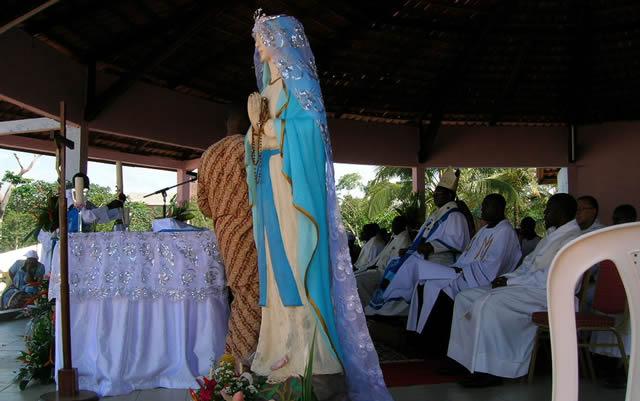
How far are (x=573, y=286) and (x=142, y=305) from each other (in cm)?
329

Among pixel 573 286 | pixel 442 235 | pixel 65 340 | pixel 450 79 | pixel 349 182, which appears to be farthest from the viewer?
pixel 349 182

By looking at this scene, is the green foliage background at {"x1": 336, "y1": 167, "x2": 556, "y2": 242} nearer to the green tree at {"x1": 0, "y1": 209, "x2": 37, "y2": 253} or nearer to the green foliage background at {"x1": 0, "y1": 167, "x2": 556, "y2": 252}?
the green foliage background at {"x1": 0, "y1": 167, "x2": 556, "y2": 252}

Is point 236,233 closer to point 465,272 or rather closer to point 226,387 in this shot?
point 226,387

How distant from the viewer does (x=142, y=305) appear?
4270mm

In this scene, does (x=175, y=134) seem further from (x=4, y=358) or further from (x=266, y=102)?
(x=266, y=102)

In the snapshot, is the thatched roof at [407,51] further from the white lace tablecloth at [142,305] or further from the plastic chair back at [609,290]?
the plastic chair back at [609,290]

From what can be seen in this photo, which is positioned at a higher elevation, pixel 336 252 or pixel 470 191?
pixel 470 191

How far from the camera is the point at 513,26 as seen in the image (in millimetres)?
9695

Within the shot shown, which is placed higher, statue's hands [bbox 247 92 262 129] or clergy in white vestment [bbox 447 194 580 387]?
statue's hands [bbox 247 92 262 129]

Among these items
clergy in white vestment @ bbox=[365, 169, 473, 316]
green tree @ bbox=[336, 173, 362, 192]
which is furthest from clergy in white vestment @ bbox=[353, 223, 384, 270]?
green tree @ bbox=[336, 173, 362, 192]

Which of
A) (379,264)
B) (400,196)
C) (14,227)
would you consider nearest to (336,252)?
(379,264)

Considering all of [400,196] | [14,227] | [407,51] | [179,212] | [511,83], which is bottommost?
[14,227]

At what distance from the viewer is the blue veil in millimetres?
3385

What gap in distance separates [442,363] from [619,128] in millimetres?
9543
